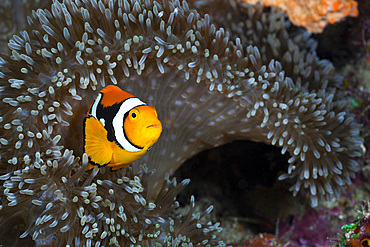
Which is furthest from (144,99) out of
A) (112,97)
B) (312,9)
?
(312,9)

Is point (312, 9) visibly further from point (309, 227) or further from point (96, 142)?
point (96, 142)

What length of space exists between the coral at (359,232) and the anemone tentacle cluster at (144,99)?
557 mm

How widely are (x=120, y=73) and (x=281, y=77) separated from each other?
98cm

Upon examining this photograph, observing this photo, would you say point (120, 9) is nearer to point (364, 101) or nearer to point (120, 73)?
point (120, 73)

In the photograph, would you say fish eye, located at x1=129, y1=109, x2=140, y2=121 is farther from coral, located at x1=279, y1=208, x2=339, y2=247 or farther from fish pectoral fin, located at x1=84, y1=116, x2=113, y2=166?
coral, located at x1=279, y1=208, x2=339, y2=247

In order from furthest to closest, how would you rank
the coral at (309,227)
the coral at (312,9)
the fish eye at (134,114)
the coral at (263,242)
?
1. the coral at (312,9)
2. the coral at (309,227)
3. the coral at (263,242)
4. the fish eye at (134,114)

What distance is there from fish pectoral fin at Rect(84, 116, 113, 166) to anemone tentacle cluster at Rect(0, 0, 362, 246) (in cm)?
7

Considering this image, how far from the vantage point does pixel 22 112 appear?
1.52m

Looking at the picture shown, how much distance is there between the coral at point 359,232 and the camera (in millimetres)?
1481

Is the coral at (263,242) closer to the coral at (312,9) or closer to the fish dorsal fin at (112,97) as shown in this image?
the fish dorsal fin at (112,97)

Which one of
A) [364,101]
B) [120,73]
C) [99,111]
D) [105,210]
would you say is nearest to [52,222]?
[105,210]

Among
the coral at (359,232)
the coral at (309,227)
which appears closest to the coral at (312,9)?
the coral at (309,227)

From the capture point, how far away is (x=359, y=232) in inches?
59.1

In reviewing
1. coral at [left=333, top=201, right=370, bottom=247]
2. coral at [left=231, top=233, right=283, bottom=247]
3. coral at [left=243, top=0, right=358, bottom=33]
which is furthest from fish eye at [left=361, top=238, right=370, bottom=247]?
coral at [left=243, top=0, right=358, bottom=33]
